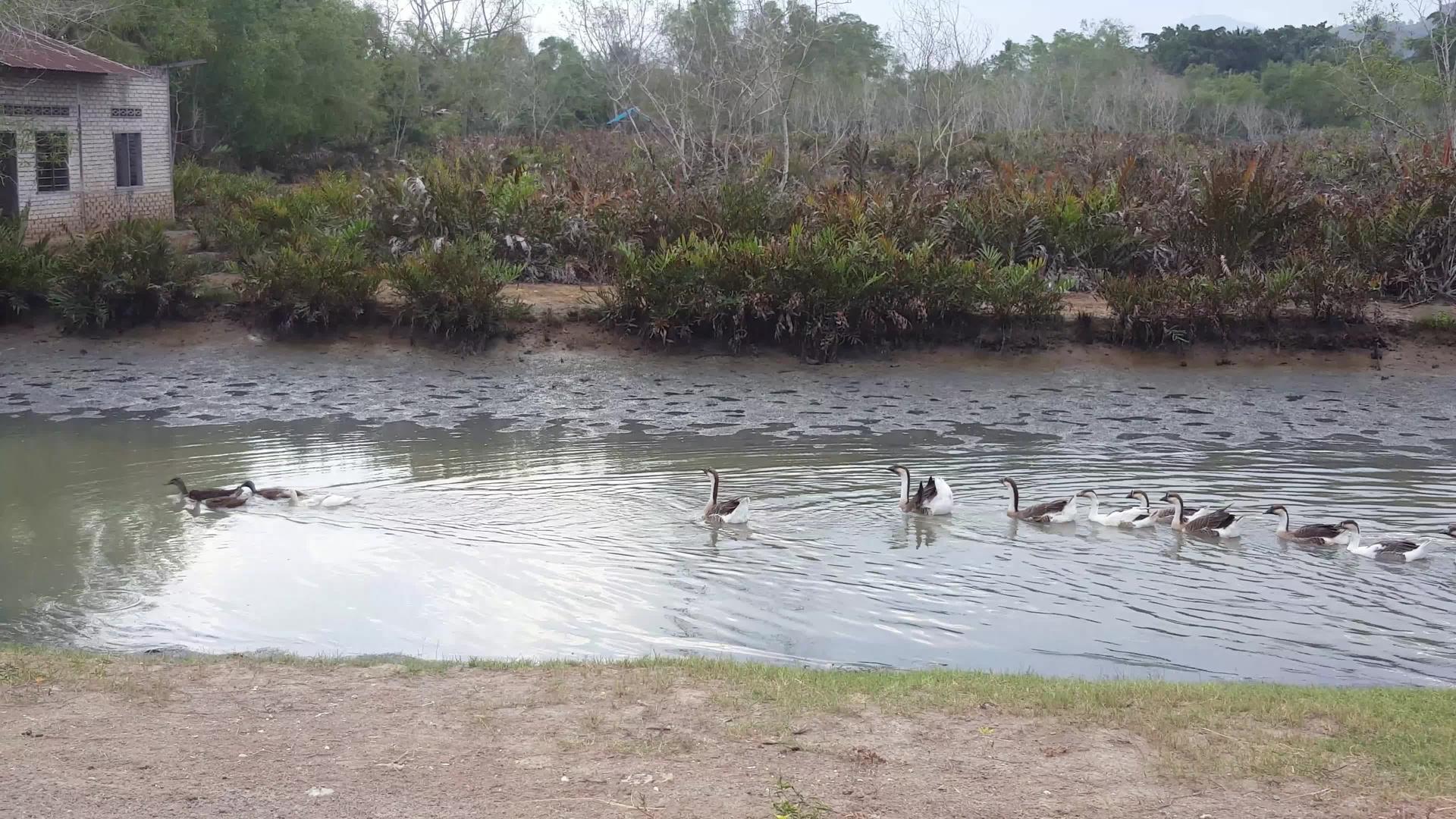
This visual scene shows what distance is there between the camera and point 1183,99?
6581 cm

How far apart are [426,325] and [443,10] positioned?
164 feet

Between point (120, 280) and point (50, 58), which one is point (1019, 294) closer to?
point (120, 280)

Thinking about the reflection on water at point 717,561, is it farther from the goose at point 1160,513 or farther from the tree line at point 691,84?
the tree line at point 691,84

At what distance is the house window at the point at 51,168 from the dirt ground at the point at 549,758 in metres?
21.3

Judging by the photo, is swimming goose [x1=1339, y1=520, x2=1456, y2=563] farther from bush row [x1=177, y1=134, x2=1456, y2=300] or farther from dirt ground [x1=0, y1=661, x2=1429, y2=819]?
bush row [x1=177, y1=134, x2=1456, y2=300]

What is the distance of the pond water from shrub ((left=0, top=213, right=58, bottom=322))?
1.65 m

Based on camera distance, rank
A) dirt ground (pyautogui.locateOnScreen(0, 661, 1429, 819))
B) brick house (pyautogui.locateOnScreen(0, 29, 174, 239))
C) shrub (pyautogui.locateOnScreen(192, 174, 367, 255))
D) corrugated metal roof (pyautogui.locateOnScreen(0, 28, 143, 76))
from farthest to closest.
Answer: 1. brick house (pyautogui.locateOnScreen(0, 29, 174, 239))
2. corrugated metal roof (pyautogui.locateOnScreen(0, 28, 143, 76))
3. shrub (pyautogui.locateOnScreen(192, 174, 367, 255))
4. dirt ground (pyautogui.locateOnScreen(0, 661, 1429, 819))

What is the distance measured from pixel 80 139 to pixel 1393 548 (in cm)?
2712

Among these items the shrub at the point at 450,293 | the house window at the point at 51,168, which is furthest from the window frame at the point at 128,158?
the shrub at the point at 450,293

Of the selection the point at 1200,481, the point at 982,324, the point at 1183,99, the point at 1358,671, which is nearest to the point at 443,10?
the point at 1183,99

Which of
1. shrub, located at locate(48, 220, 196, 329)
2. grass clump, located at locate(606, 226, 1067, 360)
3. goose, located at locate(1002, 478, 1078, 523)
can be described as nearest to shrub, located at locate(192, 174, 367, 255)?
shrub, located at locate(48, 220, 196, 329)

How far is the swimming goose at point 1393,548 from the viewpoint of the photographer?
34.0 feet

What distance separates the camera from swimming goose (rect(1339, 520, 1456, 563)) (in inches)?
408

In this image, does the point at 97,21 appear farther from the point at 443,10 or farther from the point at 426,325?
the point at 443,10
